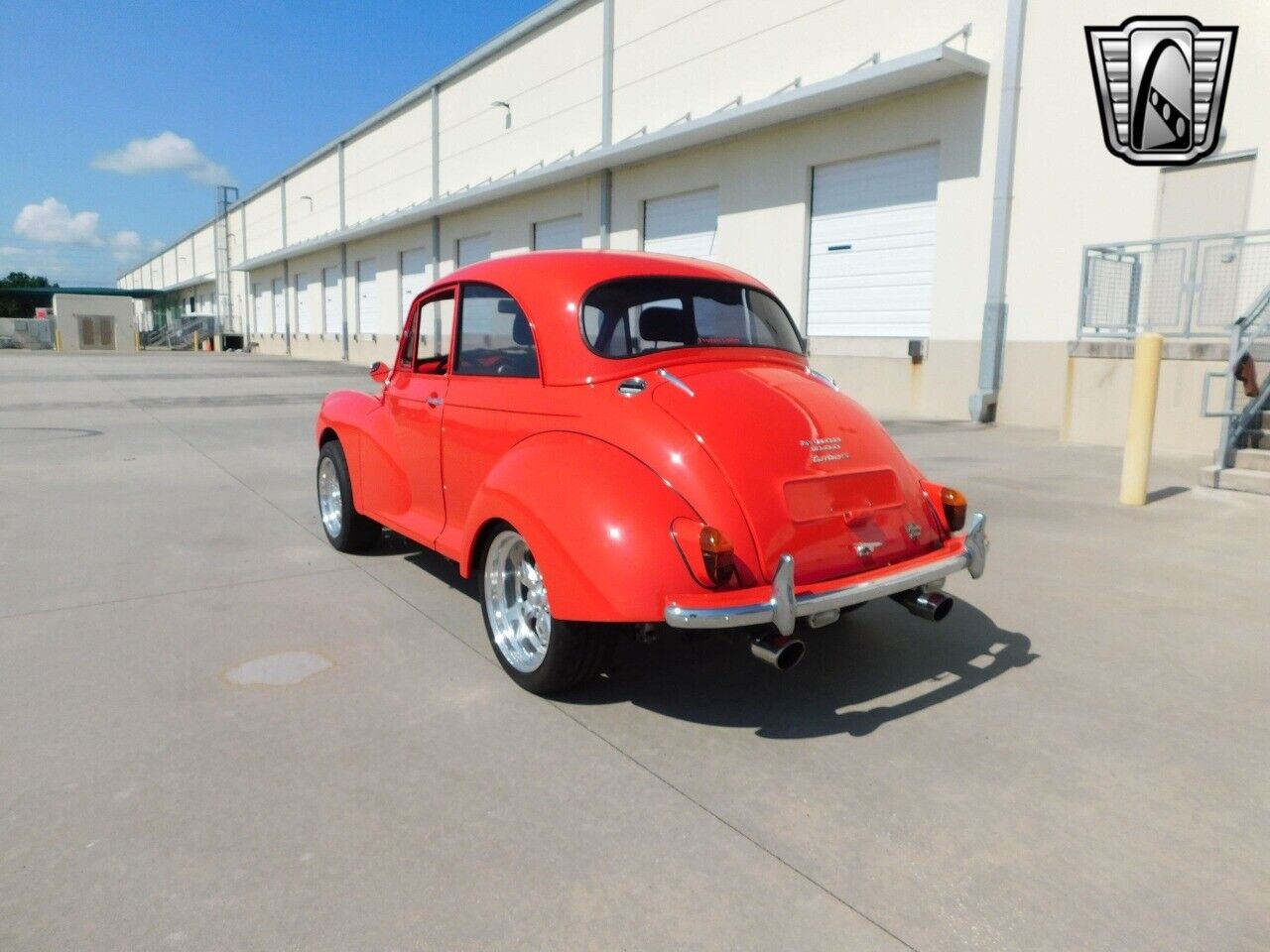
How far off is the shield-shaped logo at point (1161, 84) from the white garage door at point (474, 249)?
17982 millimetres

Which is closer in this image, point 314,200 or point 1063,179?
point 1063,179

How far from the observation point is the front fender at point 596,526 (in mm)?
3131

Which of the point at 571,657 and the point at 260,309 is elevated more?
the point at 260,309

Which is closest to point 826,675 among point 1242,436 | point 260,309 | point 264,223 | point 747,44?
point 1242,436

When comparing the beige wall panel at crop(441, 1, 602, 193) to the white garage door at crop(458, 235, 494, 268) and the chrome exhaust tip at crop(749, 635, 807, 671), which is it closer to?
the white garage door at crop(458, 235, 494, 268)

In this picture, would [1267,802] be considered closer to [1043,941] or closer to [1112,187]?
[1043,941]

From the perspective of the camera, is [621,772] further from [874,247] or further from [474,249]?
[474,249]

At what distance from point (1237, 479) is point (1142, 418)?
1417 mm

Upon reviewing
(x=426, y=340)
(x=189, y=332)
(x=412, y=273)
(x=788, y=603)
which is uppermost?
(x=412, y=273)

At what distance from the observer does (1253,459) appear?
27.0 feet

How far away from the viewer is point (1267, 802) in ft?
9.50

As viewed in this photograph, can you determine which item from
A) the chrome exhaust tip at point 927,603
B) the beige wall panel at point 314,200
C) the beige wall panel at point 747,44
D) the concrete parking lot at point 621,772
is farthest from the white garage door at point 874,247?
the beige wall panel at point 314,200

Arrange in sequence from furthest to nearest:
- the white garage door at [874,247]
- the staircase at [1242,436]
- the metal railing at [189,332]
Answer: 1. the metal railing at [189,332]
2. the white garage door at [874,247]
3. the staircase at [1242,436]

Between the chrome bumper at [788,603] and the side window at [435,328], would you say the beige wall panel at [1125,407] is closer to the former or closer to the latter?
the chrome bumper at [788,603]
